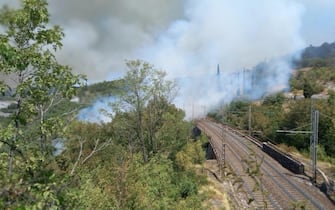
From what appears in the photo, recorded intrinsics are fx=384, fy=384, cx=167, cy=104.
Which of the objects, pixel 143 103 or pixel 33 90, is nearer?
pixel 33 90

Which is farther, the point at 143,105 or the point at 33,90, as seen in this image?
the point at 143,105

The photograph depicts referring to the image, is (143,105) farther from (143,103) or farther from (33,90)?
(33,90)

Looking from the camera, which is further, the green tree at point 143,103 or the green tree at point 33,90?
the green tree at point 143,103

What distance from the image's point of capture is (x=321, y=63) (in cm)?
12506

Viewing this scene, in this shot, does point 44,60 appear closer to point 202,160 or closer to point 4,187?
point 4,187

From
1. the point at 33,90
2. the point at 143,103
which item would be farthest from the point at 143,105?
the point at 33,90

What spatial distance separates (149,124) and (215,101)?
62787mm

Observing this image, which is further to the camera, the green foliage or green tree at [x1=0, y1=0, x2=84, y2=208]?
the green foliage

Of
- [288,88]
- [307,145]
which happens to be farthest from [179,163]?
[288,88]

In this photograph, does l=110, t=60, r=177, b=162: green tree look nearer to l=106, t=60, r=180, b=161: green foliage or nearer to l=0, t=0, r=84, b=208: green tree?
l=106, t=60, r=180, b=161: green foliage

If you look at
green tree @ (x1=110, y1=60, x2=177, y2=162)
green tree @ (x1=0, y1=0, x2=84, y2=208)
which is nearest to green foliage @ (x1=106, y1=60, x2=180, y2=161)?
green tree @ (x1=110, y1=60, x2=177, y2=162)

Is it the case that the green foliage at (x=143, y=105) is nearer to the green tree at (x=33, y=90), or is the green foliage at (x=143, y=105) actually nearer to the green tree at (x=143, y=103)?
the green tree at (x=143, y=103)

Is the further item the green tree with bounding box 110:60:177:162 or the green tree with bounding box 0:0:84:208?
the green tree with bounding box 110:60:177:162

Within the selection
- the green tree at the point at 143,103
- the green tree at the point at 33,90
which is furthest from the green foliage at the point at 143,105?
the green tree at the point at 33,90
